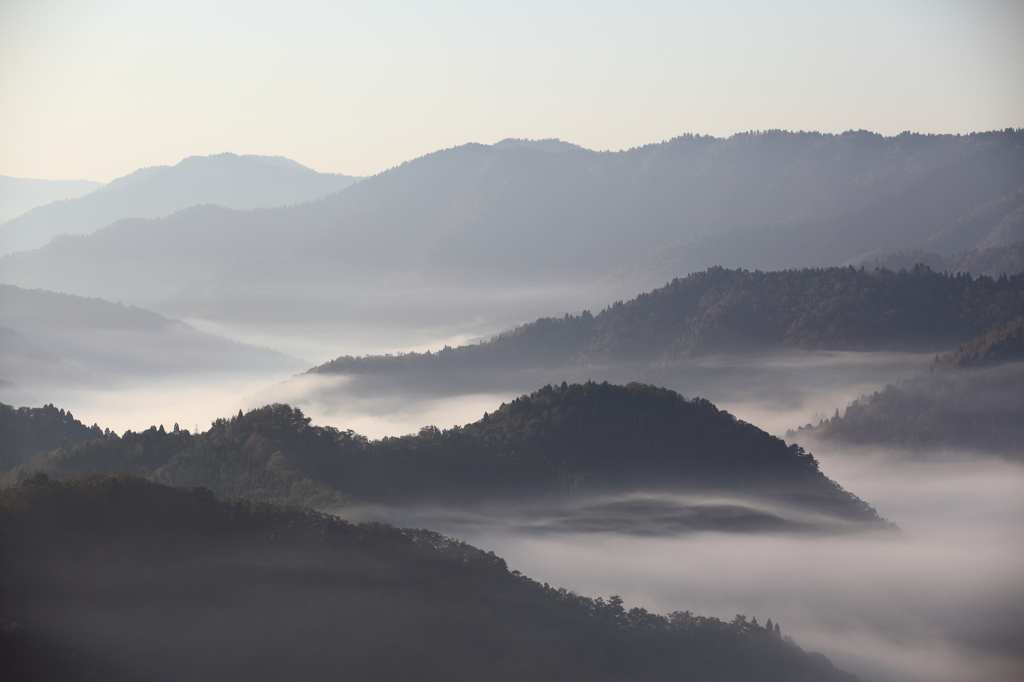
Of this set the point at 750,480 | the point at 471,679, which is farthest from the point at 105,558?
the point at 750,480

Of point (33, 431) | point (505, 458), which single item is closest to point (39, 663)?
point (505, 458)

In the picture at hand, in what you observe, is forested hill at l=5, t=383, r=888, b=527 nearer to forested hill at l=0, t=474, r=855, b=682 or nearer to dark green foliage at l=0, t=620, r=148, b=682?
forested hill at l=0, t=474, r=855, b=682

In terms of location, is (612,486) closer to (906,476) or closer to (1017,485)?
(906,476)

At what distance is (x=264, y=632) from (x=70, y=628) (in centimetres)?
1165

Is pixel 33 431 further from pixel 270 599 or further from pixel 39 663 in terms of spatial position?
pixel 39 663

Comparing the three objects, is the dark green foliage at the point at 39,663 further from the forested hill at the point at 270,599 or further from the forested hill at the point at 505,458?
the forested hill at the point at 505,458

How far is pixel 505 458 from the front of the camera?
104 m

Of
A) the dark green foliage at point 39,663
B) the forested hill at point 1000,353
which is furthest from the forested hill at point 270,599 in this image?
the forested hill at point 1000,353

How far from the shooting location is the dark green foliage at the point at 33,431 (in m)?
98.6

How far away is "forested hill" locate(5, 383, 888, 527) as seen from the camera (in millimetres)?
80562

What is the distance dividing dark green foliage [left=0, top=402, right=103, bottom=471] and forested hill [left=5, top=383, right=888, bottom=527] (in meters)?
17.1

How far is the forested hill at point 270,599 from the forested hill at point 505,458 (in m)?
11.3

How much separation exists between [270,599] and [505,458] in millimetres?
44040

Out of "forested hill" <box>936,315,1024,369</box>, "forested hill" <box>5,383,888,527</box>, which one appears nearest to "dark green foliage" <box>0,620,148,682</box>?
"forested hill" <box>5,383,888,527</box>
